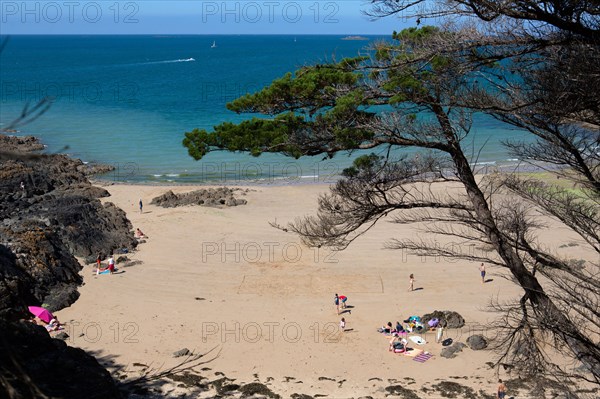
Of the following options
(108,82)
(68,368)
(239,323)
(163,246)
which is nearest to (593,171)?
(68,368)

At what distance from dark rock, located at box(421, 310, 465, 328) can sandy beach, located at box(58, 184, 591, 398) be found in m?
0.28

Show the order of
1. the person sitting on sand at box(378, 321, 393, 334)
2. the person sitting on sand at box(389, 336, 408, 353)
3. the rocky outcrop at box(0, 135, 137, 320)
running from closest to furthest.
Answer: the person sitting on sand at box(389, 336, 408, 353) < the person sitting on sand at box(378, 321, 393, 334) < the rocky outcrop at box(0, 135, 137, 320)

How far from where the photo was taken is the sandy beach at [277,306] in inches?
552

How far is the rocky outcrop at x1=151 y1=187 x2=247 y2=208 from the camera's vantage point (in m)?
28.5

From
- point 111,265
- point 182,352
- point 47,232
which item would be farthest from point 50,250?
point 182,352

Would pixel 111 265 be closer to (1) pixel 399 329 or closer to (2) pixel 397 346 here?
(1) pixel 399 329

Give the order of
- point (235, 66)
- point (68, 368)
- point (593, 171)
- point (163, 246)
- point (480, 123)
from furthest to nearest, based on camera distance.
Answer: point (235, 66) < point (480, 123) < point (163, 246) < point (68, 368) < point (593, 171)

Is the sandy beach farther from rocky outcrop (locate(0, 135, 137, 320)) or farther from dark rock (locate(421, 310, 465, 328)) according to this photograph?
rocky outcrop (locate(0, 135, 137, 320))

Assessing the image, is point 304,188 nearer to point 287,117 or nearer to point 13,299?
point 13,299

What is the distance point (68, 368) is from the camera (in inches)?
425

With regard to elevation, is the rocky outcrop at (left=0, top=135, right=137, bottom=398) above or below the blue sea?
below

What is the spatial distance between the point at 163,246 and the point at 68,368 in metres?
12.2

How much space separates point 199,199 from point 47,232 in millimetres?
8990

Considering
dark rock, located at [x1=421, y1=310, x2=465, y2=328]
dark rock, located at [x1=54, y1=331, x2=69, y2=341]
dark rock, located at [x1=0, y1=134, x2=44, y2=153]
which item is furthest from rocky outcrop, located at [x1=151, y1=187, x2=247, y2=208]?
dark rock, located at [x1=0, y1=134, x2=44, y2=153]
